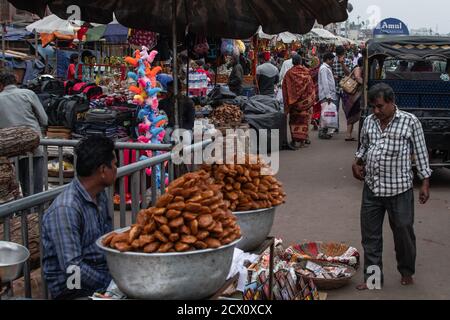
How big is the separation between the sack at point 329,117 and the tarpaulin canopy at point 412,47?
454 centimetres

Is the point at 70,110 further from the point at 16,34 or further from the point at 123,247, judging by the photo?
the point at 16,34

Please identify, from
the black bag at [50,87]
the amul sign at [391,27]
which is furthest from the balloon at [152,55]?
the amul sign at [391,27]

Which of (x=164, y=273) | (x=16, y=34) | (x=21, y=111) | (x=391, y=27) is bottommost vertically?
(x=164, y=273)

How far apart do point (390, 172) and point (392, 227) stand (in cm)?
55

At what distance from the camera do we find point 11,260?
2.71 meters

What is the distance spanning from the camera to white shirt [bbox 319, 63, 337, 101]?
1443cm

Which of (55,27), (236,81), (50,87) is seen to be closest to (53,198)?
(50,87)

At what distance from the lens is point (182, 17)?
5711mm

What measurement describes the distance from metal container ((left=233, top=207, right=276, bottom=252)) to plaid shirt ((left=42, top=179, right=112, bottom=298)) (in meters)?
0.88

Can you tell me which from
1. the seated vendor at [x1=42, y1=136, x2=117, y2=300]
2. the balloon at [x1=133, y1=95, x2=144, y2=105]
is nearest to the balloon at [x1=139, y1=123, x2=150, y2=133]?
the balloon at [x1=133, y1=95, x2=144, y2=105]

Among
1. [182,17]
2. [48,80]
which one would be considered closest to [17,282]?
[182,17]

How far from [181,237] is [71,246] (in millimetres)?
701
